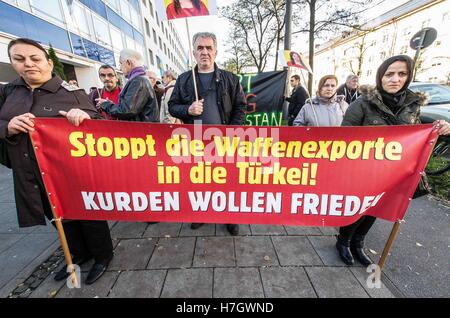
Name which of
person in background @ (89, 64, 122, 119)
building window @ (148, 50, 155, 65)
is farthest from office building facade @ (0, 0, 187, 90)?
person in background @ (89, 64, 122, 119)

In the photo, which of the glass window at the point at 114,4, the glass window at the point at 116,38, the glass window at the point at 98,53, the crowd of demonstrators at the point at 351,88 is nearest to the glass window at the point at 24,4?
the glass window at the point at 98,53

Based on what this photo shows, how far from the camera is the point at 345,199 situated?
1938mm

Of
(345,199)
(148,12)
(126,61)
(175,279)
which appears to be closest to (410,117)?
(345,199)

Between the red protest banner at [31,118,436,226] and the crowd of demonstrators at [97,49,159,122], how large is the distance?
79 centimetres

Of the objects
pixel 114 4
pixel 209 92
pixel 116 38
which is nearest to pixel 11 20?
pixel 116 38

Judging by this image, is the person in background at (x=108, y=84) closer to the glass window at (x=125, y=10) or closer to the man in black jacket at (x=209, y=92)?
the man in black jacket at (x=209, y=92)

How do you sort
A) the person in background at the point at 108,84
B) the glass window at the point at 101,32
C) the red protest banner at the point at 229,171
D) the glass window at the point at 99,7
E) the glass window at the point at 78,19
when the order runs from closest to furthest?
the red protest banner at the point at 229,171 < the person in background at the point at 108,84 < the glass window at the point at 78,19 < the glass window at the point at 99,7 < the glass window at the point at 101,32

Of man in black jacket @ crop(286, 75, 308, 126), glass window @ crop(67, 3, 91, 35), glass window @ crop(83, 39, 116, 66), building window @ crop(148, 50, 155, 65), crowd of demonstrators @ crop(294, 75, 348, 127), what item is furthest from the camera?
building window @ crop(148, 50, 155, 65)

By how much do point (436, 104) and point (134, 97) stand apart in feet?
25.1

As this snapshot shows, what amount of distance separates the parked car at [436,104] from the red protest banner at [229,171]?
480cm

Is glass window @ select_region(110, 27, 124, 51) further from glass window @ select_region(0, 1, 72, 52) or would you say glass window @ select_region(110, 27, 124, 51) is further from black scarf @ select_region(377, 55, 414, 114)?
black scarf @ select_region(377, 55, 414, 114)

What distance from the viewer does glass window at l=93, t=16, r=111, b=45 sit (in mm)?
15359

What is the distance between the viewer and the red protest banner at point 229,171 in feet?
5.85

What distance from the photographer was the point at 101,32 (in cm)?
1603
